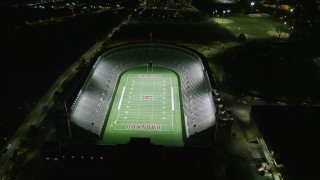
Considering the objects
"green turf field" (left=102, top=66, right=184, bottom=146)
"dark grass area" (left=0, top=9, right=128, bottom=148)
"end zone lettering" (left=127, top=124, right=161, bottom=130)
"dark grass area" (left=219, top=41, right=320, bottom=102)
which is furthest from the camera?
"dark grass area" (left=219, top=41, right=320, bottom=102)

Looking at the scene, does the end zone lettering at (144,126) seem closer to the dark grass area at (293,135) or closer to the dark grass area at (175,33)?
the dark grass area at (293,135)

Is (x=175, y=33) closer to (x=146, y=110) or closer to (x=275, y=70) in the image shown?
(x=275, y=70)

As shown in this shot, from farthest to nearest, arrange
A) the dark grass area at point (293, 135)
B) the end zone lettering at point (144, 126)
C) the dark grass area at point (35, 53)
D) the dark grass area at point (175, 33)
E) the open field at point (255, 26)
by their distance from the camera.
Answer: the open field at point (255, 26) → the dark grass area at point (175, 33) → the dark grass area at point (35, 53) → the end zone lettering at point (144, 126) → the dark grass area at point (293, 135)

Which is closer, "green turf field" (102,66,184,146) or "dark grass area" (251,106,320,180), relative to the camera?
"dark grass area" (251,106,320,180)

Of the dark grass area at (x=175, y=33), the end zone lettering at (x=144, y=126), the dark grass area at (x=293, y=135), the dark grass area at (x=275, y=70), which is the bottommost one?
the end zone lettering at (x=144, y=126)

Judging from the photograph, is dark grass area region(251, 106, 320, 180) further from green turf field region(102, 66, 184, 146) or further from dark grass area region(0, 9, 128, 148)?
dark grass area region(0, 9, 128, 148)

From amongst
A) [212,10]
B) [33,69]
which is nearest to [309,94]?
[33,69]

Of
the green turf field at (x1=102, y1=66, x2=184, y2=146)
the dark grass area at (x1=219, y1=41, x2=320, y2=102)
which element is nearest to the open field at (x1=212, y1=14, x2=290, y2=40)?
the dark grass area at (x1=219, y1=41, x2=320, y2=102)

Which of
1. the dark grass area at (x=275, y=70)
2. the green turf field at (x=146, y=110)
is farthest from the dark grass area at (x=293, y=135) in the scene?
the green turf field at (x=146, y=110)
